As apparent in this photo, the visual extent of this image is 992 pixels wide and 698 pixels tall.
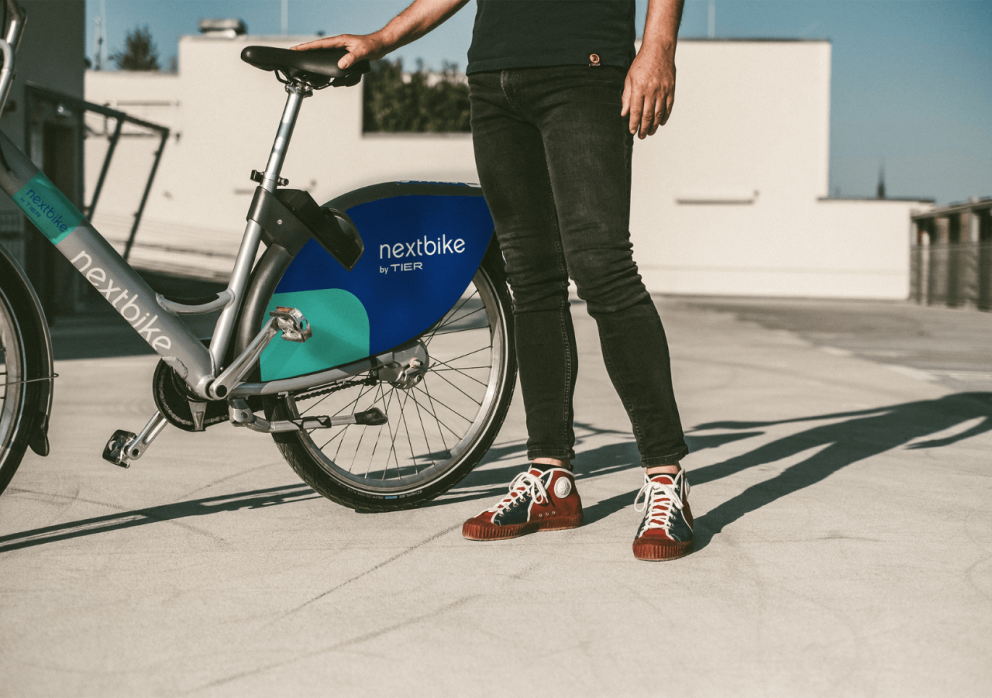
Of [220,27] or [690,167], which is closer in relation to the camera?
[690,167]

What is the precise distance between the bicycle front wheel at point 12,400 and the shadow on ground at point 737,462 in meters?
0.21

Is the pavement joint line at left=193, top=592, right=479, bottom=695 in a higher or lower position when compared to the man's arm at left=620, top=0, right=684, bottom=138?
lower

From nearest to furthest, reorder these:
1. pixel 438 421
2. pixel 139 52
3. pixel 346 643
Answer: pixel 346 643 → pixel 438 421 → pixel 139 52

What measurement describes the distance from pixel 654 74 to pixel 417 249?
73 centimetres

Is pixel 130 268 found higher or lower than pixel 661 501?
higher

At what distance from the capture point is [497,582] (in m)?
1.96

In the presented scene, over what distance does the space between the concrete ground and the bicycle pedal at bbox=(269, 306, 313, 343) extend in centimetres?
45

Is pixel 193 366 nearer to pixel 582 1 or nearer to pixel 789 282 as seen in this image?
pixel 582 1

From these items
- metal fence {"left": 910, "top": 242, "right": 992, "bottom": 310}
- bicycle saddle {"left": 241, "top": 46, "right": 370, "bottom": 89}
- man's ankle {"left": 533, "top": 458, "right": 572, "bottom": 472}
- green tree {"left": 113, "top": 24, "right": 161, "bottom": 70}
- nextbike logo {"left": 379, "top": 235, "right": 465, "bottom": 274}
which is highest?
green tree {"left": 113, "top": 24, "right": 161, "bottom": 70}

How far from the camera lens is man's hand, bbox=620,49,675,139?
2133mm

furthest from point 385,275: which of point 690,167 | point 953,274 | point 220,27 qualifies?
point 220,27

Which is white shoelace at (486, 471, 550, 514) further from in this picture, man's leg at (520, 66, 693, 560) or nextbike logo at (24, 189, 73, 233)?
nextbike logo at (24, 189, 73, 233)

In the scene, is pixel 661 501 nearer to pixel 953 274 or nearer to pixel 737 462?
pixel 737 462

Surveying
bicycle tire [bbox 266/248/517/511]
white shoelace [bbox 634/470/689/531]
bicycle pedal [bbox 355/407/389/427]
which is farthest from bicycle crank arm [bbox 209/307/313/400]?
white shoelace [bbox 634/470/689/531]
